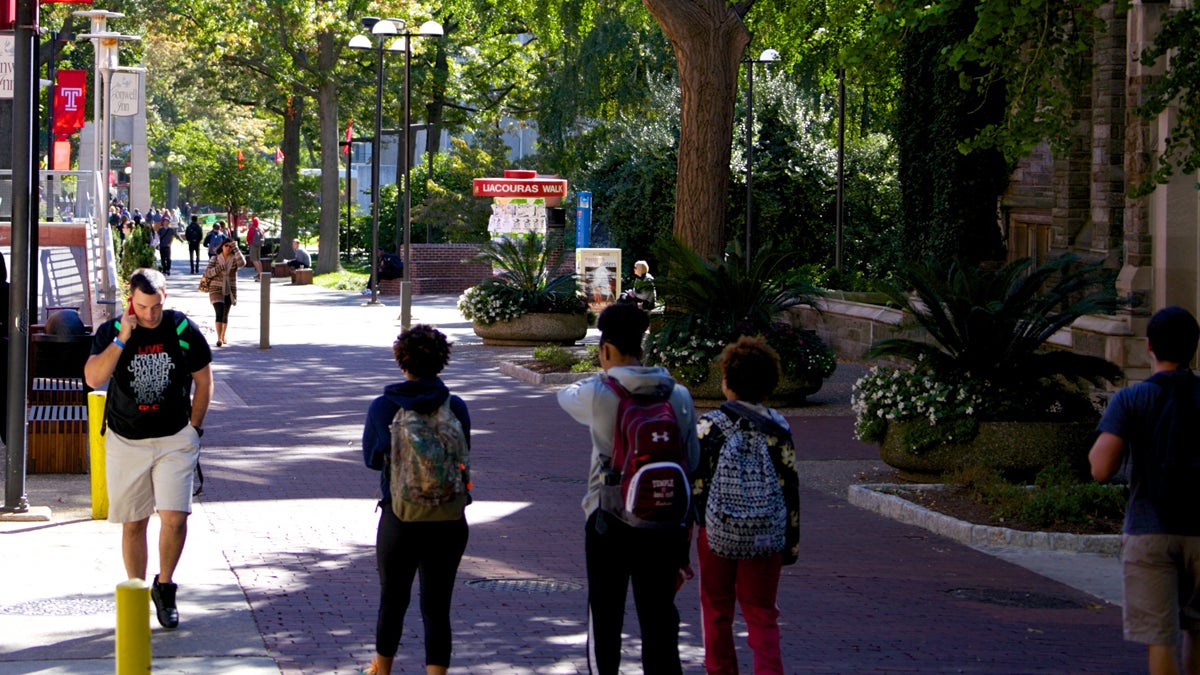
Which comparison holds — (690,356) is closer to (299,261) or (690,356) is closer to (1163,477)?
(1163,477)

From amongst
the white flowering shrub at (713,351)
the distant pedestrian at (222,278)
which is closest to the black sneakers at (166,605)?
the white flowering shrub at (713,351)

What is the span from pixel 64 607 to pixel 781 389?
1081cm

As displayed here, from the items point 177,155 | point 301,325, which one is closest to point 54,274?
point 301,325

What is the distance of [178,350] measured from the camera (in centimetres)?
694

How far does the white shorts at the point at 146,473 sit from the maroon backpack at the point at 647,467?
7.92 feet

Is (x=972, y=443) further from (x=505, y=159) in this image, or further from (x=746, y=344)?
(x=505, y=159)

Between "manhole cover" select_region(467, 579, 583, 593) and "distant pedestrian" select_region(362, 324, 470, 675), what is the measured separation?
2337 millimetres

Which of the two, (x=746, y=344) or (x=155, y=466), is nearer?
(x=746, y=344)

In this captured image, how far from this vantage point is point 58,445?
456 inches

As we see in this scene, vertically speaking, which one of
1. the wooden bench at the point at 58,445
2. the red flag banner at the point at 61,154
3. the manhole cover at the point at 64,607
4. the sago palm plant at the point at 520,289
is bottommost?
the manhole cover at the point at 64,607

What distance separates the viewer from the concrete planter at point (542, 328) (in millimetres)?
25109

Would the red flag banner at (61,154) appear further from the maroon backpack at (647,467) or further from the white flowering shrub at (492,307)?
the maroon backpack at (647,467)

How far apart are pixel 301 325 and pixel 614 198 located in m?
11.6

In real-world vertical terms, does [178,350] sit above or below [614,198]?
below
